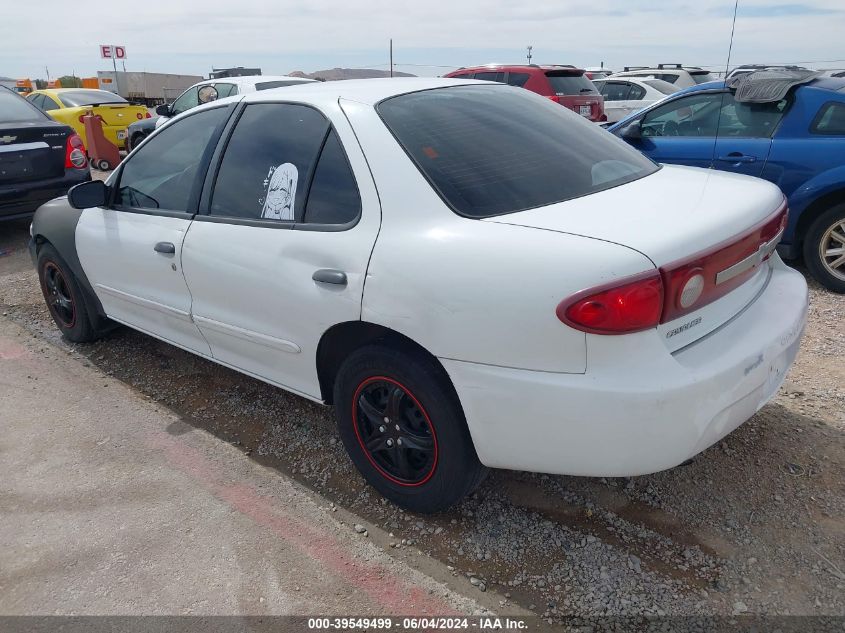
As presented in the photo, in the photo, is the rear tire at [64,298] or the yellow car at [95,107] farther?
the yellow car at [95,107]

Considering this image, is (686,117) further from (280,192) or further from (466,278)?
(466,278)

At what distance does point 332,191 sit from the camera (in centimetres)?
263

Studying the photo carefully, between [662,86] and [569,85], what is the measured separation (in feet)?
14.6

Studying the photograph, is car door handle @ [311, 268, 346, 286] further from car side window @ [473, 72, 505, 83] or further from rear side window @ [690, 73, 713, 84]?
rear side window @ [690, 73, 713, 84]

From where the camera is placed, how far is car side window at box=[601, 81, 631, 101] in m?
14.0

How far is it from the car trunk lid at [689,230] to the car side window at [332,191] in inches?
24.3

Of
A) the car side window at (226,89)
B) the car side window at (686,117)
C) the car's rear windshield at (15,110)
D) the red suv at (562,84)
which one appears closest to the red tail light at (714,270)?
the car side window at (686,117)

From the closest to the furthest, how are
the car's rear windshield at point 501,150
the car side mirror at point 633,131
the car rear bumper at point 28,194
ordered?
the car's rear windshield at point 501,150, the car side mirror at point 633,131, the car rear bumper at point 28,194

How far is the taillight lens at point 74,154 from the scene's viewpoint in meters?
7.14

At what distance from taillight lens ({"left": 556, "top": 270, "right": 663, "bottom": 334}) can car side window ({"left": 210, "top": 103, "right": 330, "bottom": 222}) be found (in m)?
1.30

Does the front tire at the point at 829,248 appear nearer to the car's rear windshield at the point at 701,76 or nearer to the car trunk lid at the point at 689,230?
the car trunk lid at the point at 689,230

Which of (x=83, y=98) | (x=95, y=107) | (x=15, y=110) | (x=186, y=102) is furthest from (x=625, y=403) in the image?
(x=83, y=98)

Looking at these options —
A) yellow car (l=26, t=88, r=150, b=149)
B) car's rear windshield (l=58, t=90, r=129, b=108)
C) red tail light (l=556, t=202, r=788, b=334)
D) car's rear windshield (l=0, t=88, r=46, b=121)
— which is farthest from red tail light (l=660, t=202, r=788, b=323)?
car's rear windshield (l=58, t=90, r=129, b=108)

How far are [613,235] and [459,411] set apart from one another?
0.80m
